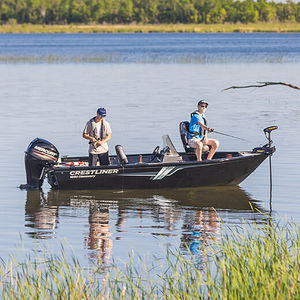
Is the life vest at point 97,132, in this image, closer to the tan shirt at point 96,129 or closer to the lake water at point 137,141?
the tan shirt at point 96,129

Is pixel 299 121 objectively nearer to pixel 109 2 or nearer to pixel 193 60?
pixel 193 60

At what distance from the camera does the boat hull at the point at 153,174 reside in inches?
620

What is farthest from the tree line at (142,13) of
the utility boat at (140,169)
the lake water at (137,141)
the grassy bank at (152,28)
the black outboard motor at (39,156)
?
the black outboard motor at (39,156)

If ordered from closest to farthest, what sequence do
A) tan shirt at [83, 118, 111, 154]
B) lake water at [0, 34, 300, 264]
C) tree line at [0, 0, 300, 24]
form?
lake water at [0, 34, 300, 264] < tan shirt at [83, 118, 111, 154] < tree line at [0, 0, 300, 24]

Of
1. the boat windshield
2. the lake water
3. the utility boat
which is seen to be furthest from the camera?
the boat windshield

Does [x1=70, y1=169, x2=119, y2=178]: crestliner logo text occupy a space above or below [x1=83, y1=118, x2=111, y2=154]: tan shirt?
below

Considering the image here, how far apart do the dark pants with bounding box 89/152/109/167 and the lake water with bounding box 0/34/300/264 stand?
0.60 m

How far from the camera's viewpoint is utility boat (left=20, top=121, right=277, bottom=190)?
51.2 feet

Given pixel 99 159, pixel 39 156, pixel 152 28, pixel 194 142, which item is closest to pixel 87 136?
pixel 99 159

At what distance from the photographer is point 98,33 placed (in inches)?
5704

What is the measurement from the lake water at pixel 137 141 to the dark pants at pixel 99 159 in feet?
1.96

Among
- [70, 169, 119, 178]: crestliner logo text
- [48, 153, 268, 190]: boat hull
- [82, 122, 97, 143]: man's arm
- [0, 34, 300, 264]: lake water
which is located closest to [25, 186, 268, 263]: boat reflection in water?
[0, 34, 300, 264]: lake water

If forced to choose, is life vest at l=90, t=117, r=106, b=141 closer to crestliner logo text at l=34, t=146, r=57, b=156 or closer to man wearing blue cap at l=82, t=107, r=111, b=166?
man wearing blue cap at l=82, t=107, r=111, b=166

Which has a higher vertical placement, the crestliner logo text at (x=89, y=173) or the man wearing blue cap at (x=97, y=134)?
the man wearing blue cap at (x=97, y=134)
